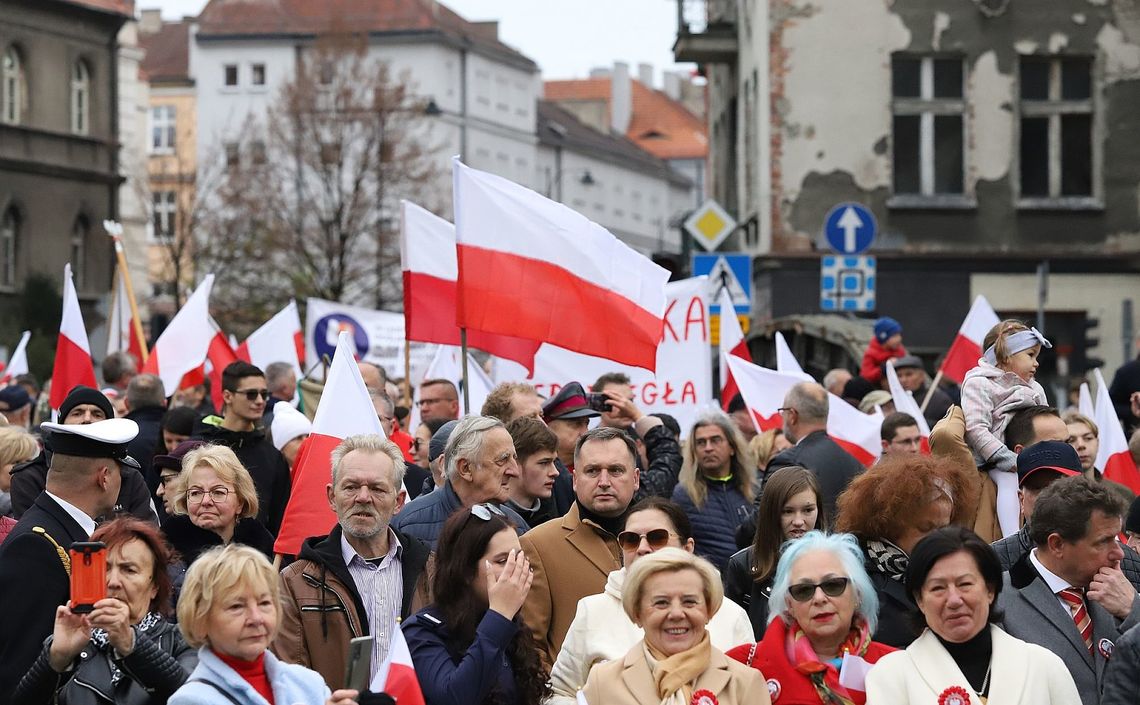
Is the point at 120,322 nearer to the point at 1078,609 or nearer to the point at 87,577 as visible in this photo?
the point at 87,577

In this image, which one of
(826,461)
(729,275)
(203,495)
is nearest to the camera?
(203,495)

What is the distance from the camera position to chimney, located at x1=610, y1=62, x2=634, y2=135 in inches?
5118

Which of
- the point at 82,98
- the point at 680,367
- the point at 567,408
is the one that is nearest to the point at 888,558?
the point at 567,408

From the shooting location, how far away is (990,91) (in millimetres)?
28234

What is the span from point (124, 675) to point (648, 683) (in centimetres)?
165

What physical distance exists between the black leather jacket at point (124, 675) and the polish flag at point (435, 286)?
6.33m

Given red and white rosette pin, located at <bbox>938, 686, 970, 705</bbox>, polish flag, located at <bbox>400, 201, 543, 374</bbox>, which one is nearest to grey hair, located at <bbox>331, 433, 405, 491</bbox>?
red and white rosette pin, located at <bbox>938, 686, 970, 705</bbox>

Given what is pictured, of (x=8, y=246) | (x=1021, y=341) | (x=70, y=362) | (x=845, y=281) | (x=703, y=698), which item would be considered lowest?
(x=703, y=698)

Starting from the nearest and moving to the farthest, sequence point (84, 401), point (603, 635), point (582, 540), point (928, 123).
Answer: point (603, 635) < point (582, 540) < point (84, 401) < point (928, 123)

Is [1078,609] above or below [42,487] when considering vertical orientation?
below

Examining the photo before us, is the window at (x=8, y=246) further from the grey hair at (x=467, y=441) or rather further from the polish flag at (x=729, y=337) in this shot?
the grey hair at (x=467, y=441)

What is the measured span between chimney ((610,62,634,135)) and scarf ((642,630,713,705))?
123018 millimetres

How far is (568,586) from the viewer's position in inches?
320

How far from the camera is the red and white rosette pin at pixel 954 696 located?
6457 millimetres
